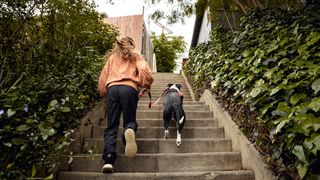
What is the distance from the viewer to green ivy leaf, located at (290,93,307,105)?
104 inches

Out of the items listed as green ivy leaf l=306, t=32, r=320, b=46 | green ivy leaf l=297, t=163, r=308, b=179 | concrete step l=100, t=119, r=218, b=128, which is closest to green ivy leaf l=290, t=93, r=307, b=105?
green ivy leaf l=297, t=163, r=308, b=179

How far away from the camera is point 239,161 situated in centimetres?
358

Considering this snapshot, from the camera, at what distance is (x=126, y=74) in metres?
3.70

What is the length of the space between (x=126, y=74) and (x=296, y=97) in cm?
185

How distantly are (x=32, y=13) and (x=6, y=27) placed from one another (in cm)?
41

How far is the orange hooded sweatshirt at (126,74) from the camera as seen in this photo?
145 inches

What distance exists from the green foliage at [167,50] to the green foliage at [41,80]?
16670 mm

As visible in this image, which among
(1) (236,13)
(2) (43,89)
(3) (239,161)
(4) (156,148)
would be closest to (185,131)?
(4) (156,148)

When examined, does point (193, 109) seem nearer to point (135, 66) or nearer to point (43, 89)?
point (135, 66)

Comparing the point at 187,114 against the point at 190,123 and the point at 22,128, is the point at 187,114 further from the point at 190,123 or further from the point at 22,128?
the point at 22,128

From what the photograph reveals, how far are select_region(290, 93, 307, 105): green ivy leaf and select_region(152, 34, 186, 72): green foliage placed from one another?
20248 mm

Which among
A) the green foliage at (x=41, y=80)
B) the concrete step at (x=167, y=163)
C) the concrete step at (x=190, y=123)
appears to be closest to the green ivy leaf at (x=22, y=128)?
the green foliage at (x=41, y=80)

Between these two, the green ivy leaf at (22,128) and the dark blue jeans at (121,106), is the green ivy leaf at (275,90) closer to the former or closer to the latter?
the dark blue jeans at (121,106)

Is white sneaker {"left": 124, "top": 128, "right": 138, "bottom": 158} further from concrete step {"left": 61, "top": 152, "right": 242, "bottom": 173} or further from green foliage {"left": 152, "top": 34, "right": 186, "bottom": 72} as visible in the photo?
green foliage {"left": 152, "top": 34, "right": 186, "bottom": 72}
